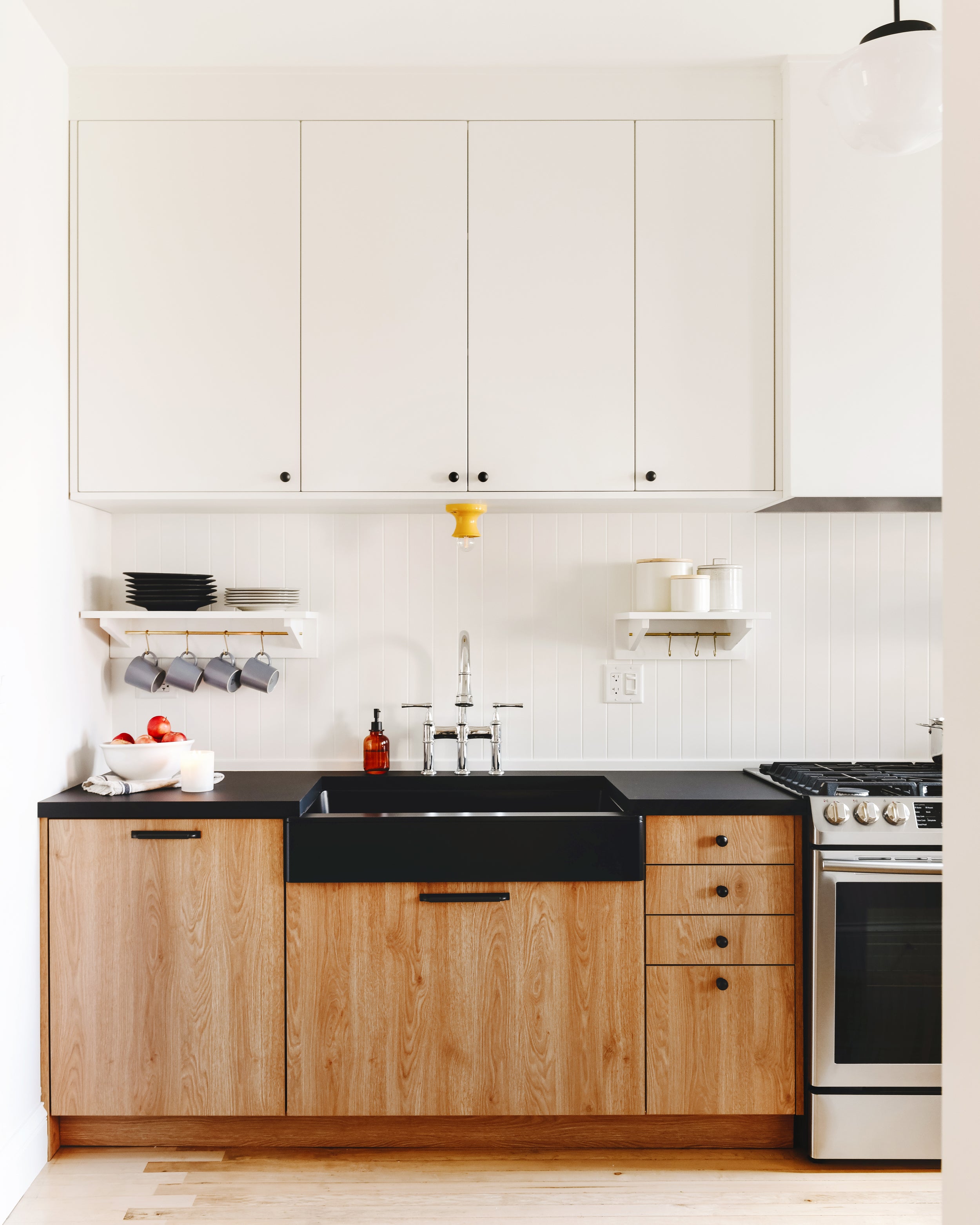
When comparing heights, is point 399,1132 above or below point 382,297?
below

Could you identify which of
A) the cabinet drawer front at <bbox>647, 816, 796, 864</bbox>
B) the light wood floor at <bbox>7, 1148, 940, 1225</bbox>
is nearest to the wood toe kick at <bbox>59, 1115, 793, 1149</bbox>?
the light wood floor at <bbox>7, 1148, 940, 1225</bbox>

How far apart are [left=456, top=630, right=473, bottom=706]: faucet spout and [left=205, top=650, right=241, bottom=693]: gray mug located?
25.9 inches

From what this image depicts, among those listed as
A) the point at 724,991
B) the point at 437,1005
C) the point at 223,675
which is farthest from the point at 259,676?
the point at 724,991

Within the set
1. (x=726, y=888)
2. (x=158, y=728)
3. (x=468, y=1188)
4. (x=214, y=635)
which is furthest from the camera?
(x=214, y=635)

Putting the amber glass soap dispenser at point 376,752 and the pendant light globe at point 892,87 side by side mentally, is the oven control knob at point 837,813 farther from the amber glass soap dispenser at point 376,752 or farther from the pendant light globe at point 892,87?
the pendant light globe at point 892,87

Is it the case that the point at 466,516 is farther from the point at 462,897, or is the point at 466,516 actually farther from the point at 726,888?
the point at 726,888

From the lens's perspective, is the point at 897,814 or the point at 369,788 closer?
the point at 897,814

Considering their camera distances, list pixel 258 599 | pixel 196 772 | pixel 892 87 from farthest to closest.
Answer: pixel 258 599 → pixel 196 772 → pixel 892 87

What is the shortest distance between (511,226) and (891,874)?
1.92 m

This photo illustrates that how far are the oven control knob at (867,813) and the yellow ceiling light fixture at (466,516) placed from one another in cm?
120

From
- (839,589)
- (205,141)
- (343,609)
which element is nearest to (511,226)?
(205,141)

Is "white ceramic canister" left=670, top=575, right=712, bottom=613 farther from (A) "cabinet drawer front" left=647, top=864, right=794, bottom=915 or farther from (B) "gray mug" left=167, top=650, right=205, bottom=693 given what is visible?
(B) "gray mug" left=167, top=650, right=205, bottom=693

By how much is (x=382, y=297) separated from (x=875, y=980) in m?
2.14

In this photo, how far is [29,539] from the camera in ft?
6.66
